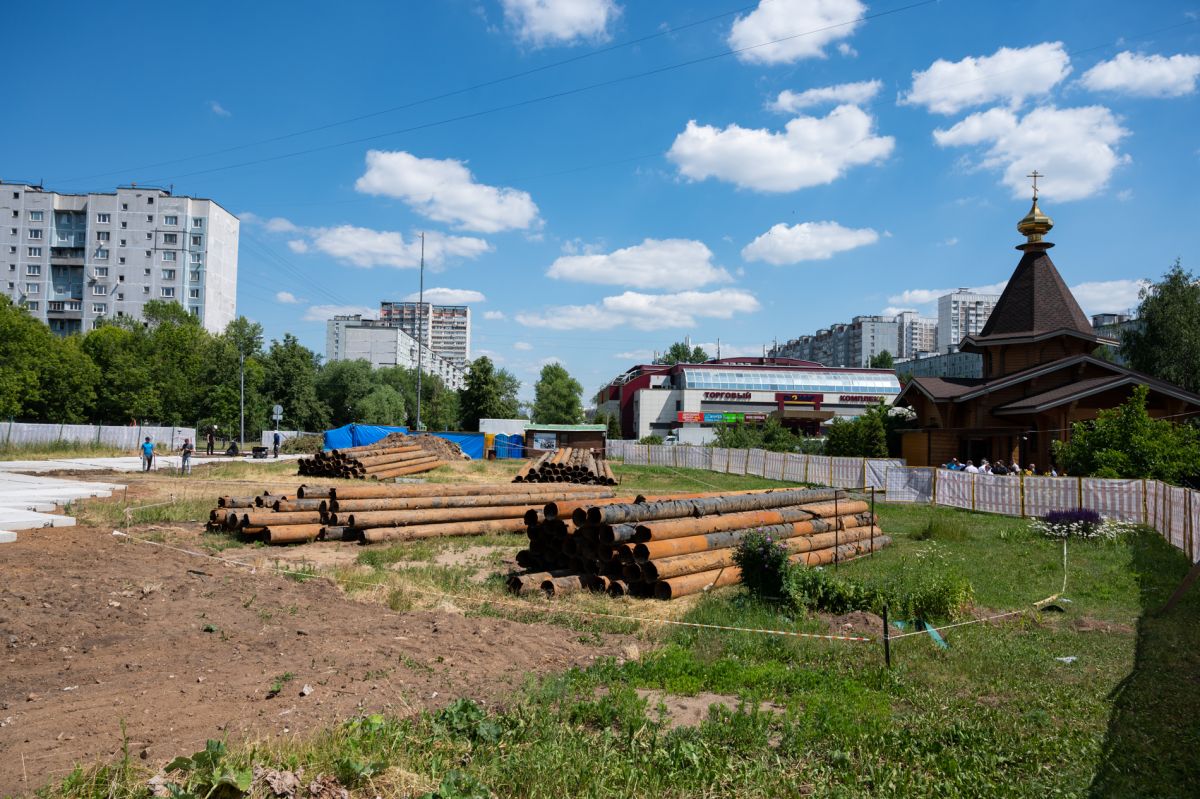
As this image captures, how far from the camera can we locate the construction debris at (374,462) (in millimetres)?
30172

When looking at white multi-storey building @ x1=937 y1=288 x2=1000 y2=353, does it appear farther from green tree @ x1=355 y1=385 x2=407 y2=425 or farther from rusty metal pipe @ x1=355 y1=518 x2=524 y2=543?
rusty metal pipe @ x1=355 y1=518 x2=524 y2=543

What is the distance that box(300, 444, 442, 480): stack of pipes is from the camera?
3006cm

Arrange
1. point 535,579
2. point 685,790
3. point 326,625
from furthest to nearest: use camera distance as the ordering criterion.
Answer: point 535,579 → point 326,625 → point 685,790

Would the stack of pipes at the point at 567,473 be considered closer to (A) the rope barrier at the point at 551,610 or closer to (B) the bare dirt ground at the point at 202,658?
(A) the rope barrier at the point at 551,610

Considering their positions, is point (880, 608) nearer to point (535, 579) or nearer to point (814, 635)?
point (814, 635)

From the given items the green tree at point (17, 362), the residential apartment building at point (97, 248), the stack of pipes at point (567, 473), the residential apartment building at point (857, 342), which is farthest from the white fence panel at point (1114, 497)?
the residential apartment building at point (857, 342)

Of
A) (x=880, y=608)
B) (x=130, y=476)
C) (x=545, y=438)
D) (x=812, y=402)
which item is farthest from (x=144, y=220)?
(x=880, y=608)

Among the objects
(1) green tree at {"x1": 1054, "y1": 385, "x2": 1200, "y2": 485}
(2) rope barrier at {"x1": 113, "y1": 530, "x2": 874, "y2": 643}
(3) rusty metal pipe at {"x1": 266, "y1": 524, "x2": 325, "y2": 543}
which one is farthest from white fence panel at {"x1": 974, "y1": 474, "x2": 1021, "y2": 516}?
(3) rusty metal pipe at {"x1": 266, "y1": 524, "x2": 325, "y2": 543}

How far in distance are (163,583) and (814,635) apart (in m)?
8.60

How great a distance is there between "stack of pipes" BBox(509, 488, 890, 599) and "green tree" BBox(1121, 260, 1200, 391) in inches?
1597

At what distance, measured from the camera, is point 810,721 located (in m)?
5.50

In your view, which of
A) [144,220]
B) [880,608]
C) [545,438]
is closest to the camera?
[880,608]

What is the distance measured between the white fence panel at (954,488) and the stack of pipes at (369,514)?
14723 millimetres

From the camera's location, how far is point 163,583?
967 centimetres
